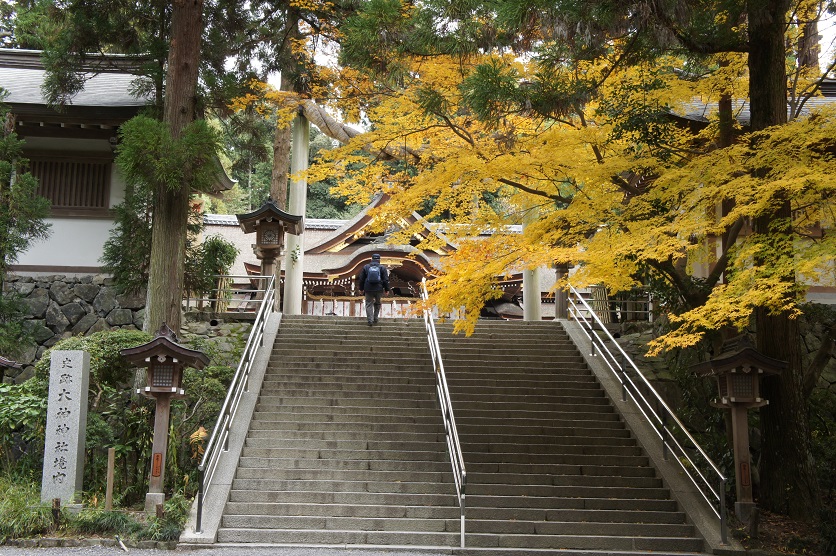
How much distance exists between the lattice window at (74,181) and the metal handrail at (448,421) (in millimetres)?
6949

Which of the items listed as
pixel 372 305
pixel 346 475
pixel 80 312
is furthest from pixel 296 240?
pixel 346 475

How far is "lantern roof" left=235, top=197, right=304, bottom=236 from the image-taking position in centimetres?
1446

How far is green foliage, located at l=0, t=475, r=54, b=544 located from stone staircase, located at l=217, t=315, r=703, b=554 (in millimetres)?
1894

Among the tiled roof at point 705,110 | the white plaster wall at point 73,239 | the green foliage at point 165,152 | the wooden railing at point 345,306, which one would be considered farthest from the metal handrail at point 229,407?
the tiled roof at point 705,110

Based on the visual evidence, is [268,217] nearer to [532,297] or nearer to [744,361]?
[532,297]

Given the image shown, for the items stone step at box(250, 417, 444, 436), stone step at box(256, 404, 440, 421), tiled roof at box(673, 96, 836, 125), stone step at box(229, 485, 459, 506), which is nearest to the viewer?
stone step at box(229, 485, 459, 506)

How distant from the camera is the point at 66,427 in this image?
9312 mm

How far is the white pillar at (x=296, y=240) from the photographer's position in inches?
666

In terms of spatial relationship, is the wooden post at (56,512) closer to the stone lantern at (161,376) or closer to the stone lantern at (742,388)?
the stone lantern at (161,376)

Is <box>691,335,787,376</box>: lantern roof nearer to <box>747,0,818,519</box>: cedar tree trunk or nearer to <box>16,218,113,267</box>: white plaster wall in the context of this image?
<box>747,0,818,519</box>: cedar tree trunk

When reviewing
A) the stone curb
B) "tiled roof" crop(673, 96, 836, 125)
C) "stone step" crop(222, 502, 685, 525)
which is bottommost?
the stone curb

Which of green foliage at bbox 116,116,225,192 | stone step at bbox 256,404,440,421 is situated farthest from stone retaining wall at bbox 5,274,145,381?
stone step at bbox 256,404,440,421

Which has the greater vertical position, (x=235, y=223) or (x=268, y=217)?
(x=235, y=223)

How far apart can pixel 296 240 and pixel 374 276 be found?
3.33 meters
